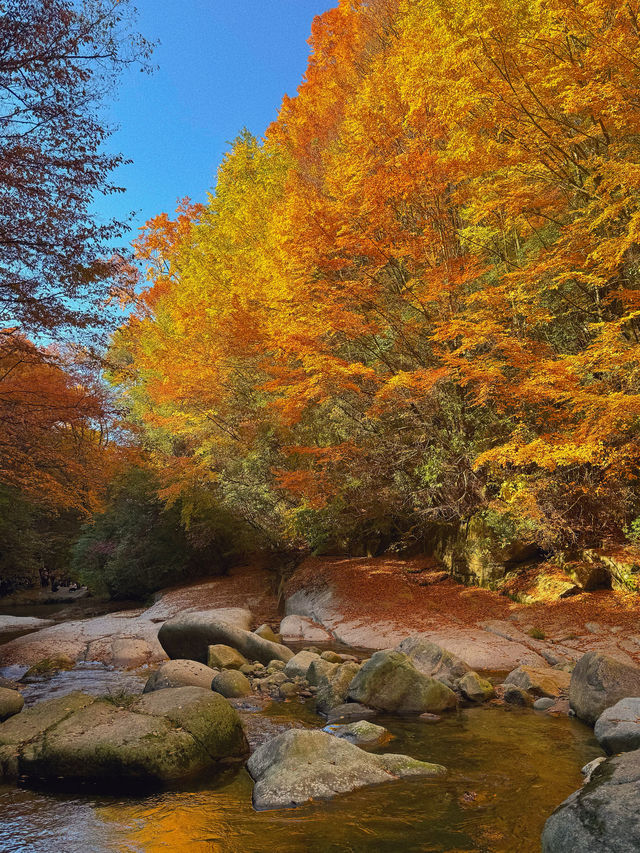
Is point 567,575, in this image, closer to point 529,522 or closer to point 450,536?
point 529,522

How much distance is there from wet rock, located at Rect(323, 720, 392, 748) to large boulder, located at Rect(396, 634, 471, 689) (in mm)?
1583

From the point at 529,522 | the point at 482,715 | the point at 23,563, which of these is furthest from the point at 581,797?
the point at 23,563

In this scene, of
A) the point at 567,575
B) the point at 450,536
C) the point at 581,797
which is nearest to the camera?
the point at 581,797

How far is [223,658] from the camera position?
8.46 metres

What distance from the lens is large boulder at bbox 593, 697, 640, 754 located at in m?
4.53

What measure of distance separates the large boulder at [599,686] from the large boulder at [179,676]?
3985 mm

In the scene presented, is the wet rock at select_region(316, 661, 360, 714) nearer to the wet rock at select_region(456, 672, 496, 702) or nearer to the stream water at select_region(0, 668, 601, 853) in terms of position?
the wet rock at select_region(456, 672, 496, 702)

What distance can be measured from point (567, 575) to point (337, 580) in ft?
17.1

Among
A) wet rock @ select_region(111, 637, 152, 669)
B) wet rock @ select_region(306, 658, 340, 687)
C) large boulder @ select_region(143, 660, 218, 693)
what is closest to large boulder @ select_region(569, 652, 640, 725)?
wet rock @ select_region(306, 658, 340, 687)

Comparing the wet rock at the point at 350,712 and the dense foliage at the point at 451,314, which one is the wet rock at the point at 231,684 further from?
the dense foliage at the point at 451,314

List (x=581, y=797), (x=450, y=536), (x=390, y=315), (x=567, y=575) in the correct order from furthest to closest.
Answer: (x=450, y=536) → (x=390, y=315) → (x=567, y=575) → (x=581, y=797)

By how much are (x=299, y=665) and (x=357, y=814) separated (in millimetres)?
4374

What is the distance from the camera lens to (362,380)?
41.5ft

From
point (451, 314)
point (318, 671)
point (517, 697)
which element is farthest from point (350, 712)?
point (451, 314)
